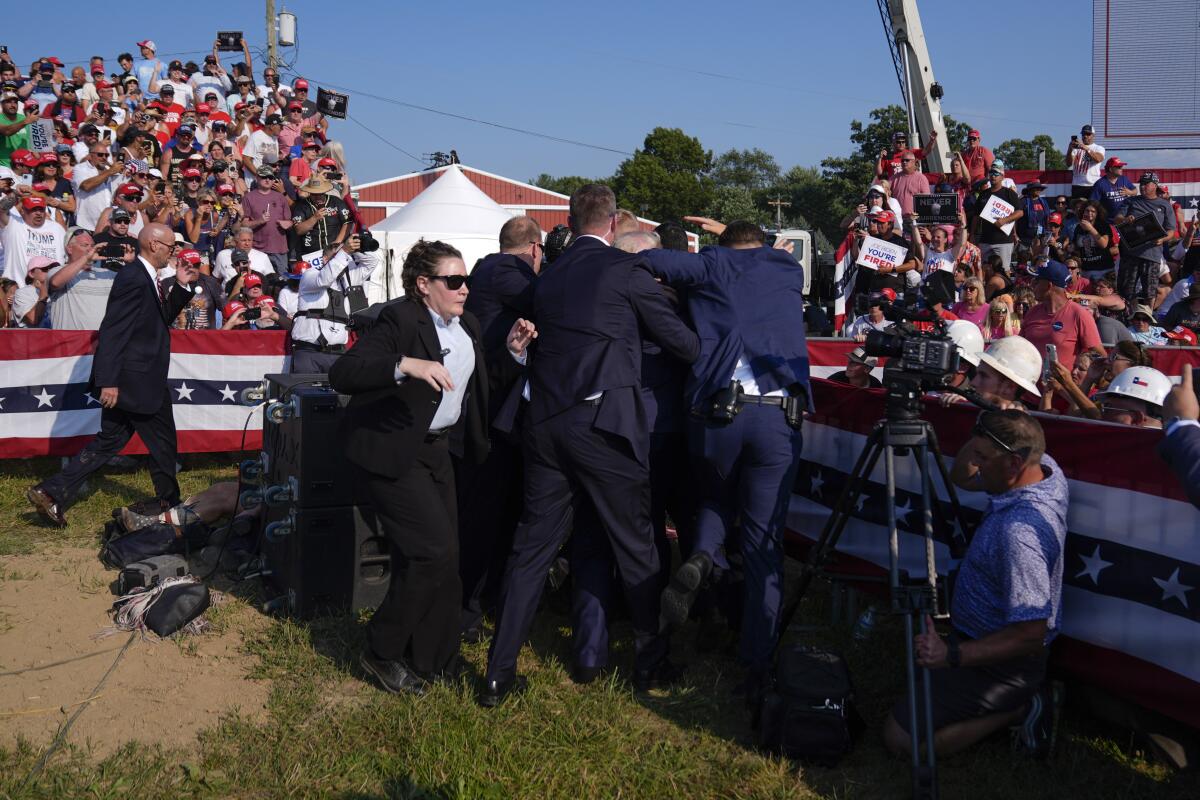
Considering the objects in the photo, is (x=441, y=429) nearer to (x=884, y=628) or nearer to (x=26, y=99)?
(x=884, y=628)

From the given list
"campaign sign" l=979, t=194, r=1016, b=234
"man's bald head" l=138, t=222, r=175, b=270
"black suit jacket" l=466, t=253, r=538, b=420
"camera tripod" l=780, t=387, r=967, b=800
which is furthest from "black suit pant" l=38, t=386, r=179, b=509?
"campaign sign" l=979, t=194, r=1016, b=234

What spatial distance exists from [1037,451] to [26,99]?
17.0 meters

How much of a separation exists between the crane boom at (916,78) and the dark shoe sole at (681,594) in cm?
1876

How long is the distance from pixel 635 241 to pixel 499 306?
78 centimetres

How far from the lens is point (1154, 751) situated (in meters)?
3.91

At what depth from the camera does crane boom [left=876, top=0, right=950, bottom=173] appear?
70.0ft

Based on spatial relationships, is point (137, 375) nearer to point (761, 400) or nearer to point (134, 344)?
point (134, 344)

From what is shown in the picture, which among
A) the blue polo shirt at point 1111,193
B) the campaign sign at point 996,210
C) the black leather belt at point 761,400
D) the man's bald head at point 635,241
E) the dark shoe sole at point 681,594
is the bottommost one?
the dark shoe sole at point 681,594

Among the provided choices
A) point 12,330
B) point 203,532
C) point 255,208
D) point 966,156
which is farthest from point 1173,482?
point 966,156

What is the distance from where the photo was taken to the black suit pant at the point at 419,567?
449cm

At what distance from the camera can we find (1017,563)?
12.4 ft

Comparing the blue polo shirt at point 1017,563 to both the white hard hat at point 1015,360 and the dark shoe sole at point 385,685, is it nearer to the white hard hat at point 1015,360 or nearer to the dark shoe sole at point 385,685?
the white hard hat at point 1015,360

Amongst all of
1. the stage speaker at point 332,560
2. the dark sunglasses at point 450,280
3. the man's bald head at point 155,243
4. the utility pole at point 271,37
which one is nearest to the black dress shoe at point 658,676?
the stage speaker at point 332,560

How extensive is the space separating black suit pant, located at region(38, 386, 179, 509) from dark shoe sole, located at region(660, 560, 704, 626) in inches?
167
